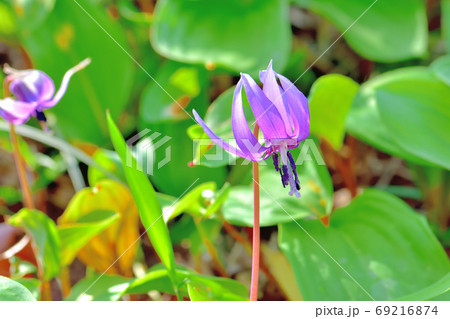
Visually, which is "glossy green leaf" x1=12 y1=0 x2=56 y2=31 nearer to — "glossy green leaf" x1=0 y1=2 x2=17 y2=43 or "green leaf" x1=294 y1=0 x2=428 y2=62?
"glossy green leaf" x1=0 y1=2 x2=17 y2=43

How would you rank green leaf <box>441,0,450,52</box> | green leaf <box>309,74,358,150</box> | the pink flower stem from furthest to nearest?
1. green leaf <box>441,0,450,52</box>
2. green leaf <box>309,74,358,150</box>
3. the pink flower stem

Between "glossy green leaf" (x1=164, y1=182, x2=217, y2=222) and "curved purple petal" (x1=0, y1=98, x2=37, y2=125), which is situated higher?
"curved purple petal" (x1=0, y1=98, x2=37, y2=125)

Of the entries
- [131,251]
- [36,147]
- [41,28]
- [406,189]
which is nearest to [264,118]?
[131,251]

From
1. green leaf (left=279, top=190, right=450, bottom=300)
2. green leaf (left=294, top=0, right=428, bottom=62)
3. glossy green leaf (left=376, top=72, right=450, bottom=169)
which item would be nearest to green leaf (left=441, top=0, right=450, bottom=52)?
green leaf (left=294, top=0, right=428, bottom=62)

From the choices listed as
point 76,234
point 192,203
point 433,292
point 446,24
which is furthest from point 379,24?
point 76,234

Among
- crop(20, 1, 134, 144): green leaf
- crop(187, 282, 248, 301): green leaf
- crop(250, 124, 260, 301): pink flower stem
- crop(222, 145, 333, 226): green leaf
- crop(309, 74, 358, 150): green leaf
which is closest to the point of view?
crop(250, 124, 260, 301): pink flower stem

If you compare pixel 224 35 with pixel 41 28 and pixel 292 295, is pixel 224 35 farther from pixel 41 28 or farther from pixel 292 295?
pixel 292 295

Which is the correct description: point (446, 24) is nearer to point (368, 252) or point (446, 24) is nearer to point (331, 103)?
point (331, 103)

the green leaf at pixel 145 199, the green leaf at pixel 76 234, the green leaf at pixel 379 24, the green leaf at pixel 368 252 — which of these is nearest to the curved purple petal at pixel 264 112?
the green leaf at pixel 145 199

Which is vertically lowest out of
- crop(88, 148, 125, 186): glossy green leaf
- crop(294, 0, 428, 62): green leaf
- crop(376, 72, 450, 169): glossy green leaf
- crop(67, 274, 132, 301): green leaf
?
crop(67, 274, 132, 301): green leaf
